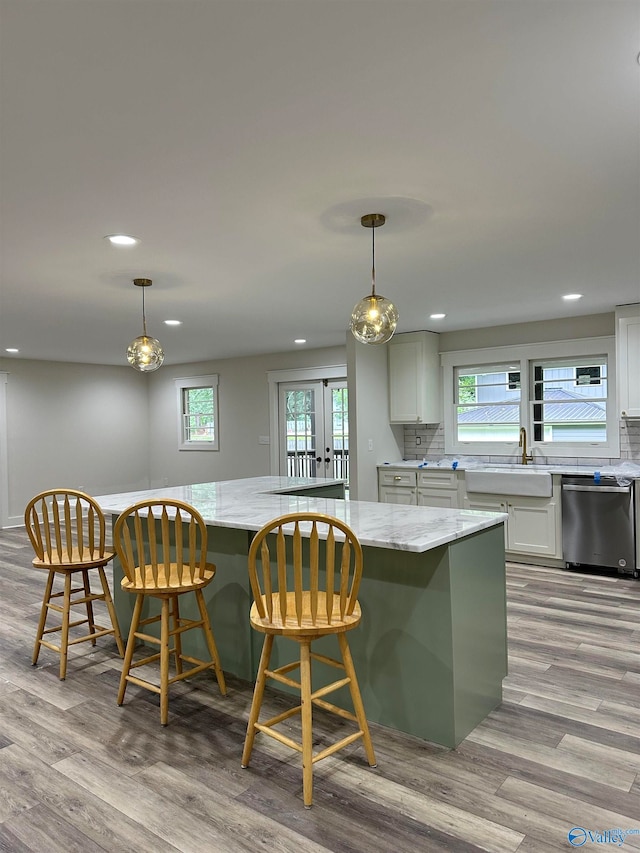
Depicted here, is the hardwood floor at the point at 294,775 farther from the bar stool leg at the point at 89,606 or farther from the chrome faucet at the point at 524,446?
the chrome faucet at the point at 524,446

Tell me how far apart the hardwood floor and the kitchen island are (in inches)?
5.0

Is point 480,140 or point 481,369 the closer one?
point 480,140

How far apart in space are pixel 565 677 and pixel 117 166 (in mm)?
3235

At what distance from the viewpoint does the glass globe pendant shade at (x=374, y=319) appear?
293 centimetres

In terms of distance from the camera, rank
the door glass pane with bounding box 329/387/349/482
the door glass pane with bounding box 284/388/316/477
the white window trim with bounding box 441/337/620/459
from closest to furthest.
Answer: the white window trim with bounding box 441/337/620/459, the door glass pane with bounding box 329/387/349/482, the door glass pane with bounding box 284/388/316/477

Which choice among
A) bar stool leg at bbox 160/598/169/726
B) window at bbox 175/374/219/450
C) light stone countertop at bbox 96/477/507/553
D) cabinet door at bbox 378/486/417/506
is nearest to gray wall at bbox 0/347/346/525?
window at bbox 175/374/219/450

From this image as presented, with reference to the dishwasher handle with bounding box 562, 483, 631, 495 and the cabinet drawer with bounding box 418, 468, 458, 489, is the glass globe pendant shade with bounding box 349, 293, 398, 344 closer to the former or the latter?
the dishwasher handle with bounding box 562, 483, 631, 495

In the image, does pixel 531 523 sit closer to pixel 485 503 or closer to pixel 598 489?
pixel 485 503

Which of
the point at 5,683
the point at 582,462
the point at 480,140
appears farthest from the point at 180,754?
the point at 582,462

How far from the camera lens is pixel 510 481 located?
5570mm

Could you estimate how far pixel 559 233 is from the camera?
3.22 metres

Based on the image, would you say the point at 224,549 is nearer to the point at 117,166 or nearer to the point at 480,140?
the point at 117,166

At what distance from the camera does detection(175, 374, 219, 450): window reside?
29.9ft

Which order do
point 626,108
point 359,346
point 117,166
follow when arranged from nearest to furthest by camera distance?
1. point 626,108
2. point 117,166
3. point 359,346
